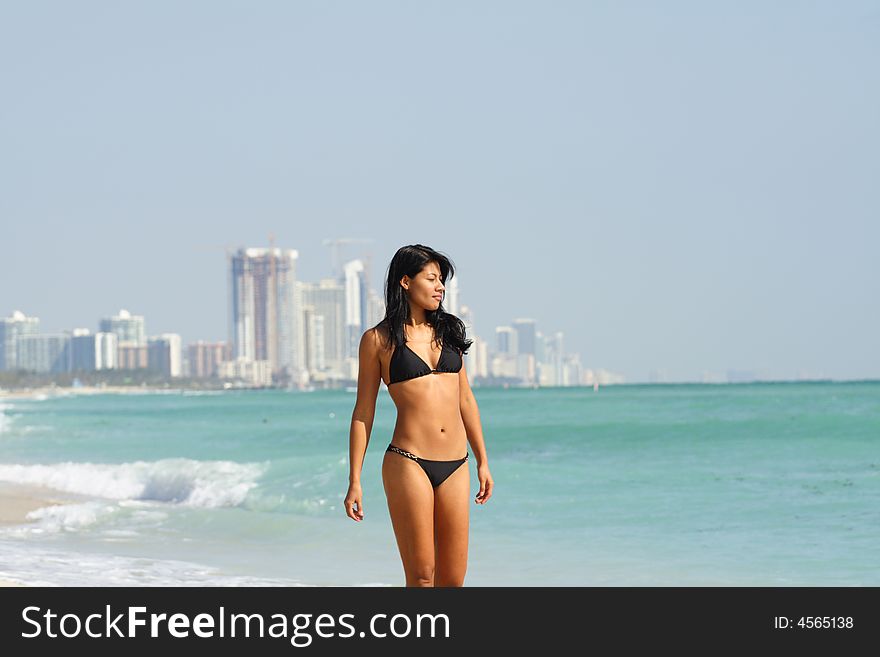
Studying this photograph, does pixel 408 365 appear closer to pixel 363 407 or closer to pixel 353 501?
pixel 363 407

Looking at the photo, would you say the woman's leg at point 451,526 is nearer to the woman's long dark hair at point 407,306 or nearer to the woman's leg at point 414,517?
the woman's leg at point 414,517

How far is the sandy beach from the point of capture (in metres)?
15.2

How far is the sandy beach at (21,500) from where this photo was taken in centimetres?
1524

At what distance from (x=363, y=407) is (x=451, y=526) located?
55cm

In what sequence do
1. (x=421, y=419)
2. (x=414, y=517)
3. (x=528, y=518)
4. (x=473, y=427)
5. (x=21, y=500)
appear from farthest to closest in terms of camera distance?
(x=21, y=500), (x=528, y=518), (x=473, y=427), (x=421, y=419), (x=414, y=517)

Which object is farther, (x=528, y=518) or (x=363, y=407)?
(x=528, y=518)

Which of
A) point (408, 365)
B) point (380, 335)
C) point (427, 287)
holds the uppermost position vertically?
point (427, 287)

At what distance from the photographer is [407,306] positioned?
5.03m

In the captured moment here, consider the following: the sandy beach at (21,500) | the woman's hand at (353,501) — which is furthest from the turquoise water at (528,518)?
the woman's hand at (353,501)

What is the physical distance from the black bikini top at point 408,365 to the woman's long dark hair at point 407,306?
1.5 inches

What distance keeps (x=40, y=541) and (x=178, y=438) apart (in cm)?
2664

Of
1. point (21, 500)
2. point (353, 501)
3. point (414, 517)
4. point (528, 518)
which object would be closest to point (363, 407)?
point (353, 501)
